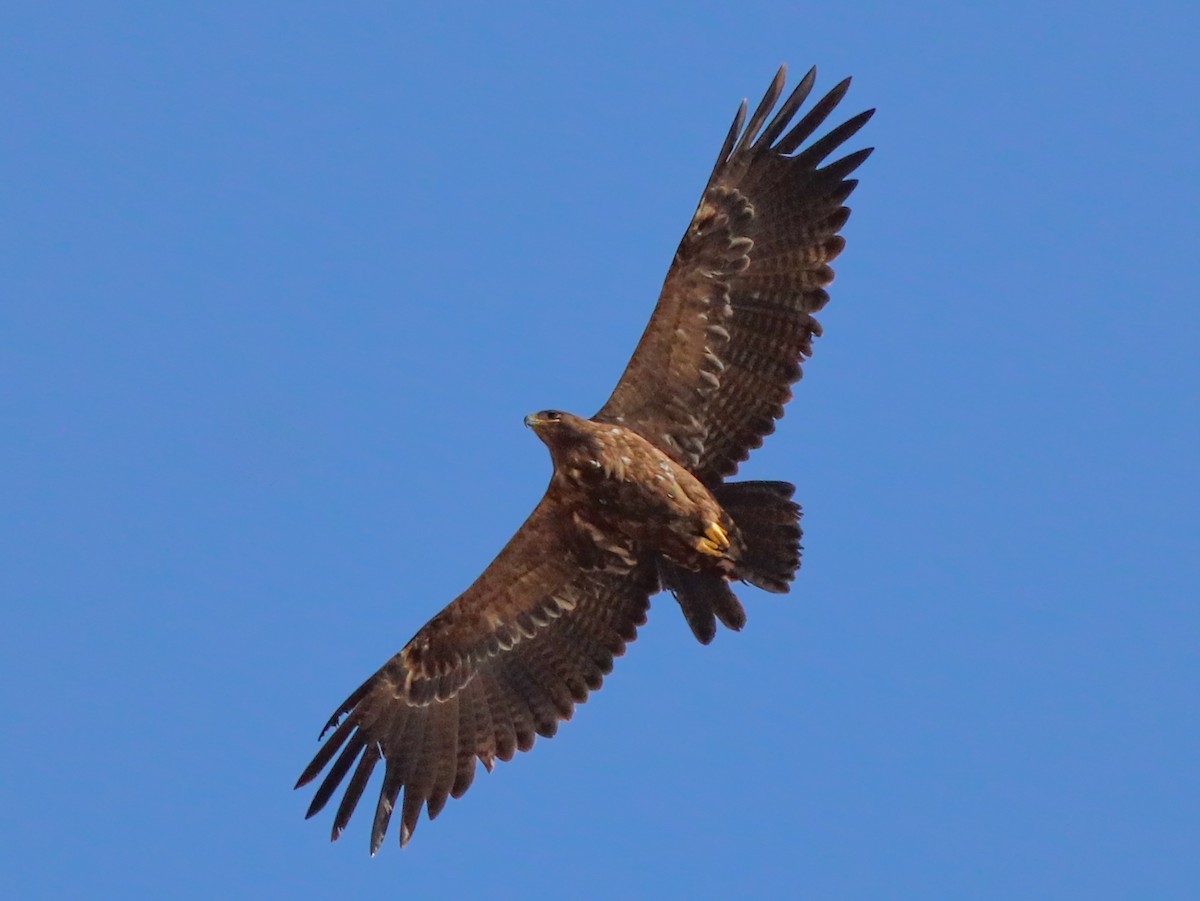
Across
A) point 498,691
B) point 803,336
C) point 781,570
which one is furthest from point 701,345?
point 498,691

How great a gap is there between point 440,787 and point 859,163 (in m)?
6.42

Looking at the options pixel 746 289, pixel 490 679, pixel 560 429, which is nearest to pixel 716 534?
pixel 560 429

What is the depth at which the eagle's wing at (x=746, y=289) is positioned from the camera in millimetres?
15602

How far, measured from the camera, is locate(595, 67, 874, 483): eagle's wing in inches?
614

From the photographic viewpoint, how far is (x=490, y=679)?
650 inches

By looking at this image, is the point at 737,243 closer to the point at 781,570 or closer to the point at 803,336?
the point at 803,336

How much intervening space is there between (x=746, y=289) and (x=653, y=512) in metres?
2.03

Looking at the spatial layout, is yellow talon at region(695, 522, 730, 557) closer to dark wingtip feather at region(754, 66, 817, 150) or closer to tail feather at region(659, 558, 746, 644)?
tail feather at region(659, 558, 746, 644)

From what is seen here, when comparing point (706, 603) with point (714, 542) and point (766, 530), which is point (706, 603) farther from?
point (766, 530)

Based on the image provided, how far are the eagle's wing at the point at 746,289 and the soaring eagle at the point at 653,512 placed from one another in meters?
0.01

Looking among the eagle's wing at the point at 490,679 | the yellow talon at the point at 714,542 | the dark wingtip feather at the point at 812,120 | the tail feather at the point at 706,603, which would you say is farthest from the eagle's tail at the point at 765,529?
the dark wingtip feather at the point at 812,120

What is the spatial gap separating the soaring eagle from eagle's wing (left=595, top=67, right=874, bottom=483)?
1cm

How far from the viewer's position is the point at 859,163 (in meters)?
15.6

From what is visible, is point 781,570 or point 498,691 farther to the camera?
point 498,691
